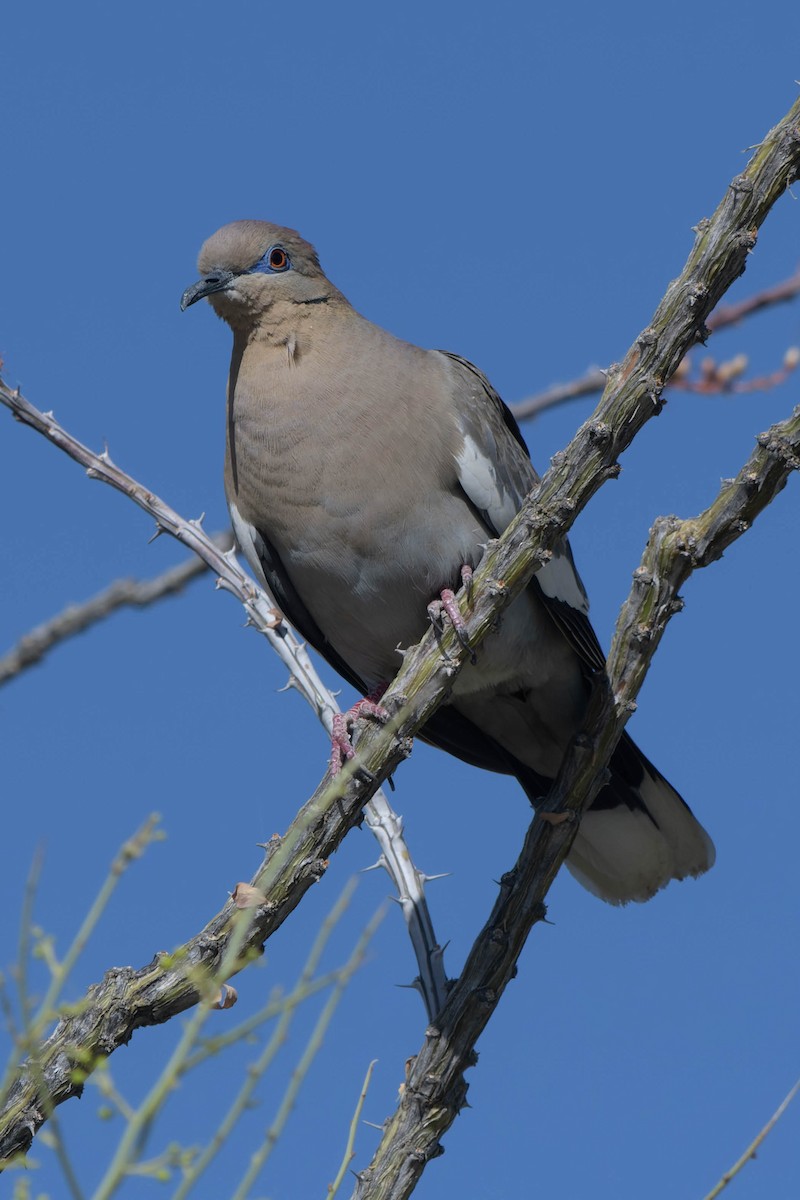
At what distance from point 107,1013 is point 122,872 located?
1.43 m

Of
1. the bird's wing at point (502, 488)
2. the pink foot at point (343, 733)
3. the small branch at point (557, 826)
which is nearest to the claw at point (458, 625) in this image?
the pink foot at point (343, 733)

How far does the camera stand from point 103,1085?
1.66m

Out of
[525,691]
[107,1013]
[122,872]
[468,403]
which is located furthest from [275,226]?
[122,872]

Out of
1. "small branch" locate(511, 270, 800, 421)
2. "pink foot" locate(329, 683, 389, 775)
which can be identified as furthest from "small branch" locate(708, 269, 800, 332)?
"pink foot" locate(329, 683, 389, 775)

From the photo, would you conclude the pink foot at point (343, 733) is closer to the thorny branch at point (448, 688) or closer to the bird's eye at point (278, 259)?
the thorny branch at point (448, 688)

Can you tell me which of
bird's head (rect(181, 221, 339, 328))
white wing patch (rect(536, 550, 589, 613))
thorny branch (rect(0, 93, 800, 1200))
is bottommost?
thorny branch (rect(0, 93, 800, 1200))

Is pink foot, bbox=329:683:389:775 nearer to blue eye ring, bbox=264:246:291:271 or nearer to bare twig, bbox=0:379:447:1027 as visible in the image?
bare twig, bbox=0:379:447:1027

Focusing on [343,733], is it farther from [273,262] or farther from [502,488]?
[273,262]

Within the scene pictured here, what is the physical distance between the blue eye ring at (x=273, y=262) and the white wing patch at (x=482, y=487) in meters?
0.96

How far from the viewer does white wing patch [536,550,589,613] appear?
4.64 metres

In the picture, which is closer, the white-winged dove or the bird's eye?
the white-winged dove

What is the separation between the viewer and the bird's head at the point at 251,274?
16.4 feet

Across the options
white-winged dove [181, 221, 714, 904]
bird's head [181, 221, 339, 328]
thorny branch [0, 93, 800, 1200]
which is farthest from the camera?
bird's head [181, 221, 339, 328]

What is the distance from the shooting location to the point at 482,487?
466cm
